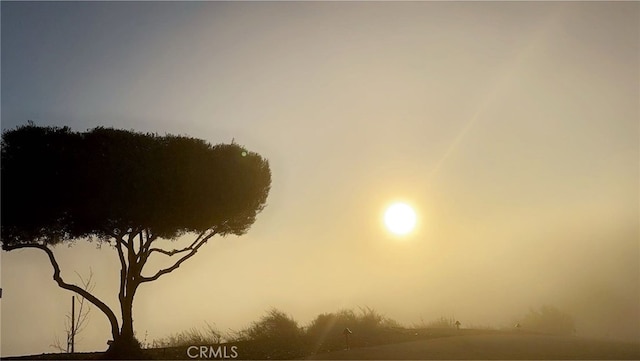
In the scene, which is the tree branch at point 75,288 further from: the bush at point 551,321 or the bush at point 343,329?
the bush at point 551,321

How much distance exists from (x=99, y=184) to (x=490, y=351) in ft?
55.4

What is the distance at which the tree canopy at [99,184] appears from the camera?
25.0 meters

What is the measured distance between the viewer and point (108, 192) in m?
25.1

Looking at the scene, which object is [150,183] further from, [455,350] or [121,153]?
[455,350]

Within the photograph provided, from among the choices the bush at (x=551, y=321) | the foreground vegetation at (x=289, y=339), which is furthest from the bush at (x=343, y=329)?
the bush at (x=551, y=321)

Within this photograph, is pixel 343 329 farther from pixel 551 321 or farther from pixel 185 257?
pixel 551 321

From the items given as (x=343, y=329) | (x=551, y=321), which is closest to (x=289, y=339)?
(x=343, y=329)

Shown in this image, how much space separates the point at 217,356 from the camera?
22.0 m

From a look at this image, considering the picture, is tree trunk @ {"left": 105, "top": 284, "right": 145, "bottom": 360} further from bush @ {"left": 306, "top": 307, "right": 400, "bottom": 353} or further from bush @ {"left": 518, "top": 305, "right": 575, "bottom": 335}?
bush @ {"left": 518, "top": 305, "right": 575, "bottom": 335}

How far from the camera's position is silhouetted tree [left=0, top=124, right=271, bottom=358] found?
982 inches

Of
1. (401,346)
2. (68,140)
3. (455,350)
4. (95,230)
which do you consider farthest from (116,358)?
(455,350)

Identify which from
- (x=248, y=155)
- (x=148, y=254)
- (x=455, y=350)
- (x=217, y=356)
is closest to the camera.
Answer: (x=455, y=350)

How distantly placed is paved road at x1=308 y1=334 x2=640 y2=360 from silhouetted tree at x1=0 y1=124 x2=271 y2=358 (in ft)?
34.0

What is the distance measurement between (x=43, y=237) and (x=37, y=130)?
474cm
